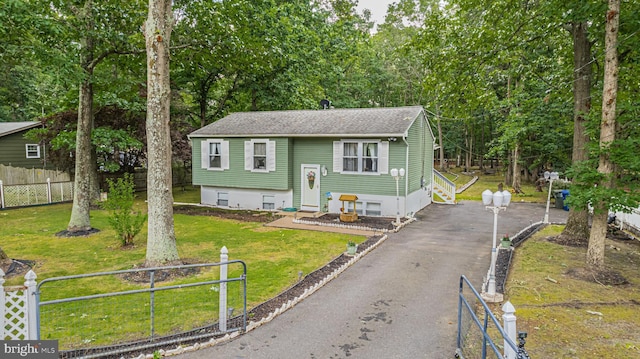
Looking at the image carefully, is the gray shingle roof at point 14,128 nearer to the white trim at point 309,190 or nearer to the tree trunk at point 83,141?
the tree trunk at point 83,141

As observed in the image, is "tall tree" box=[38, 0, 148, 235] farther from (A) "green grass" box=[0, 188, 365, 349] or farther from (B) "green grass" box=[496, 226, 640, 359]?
(B) "green grass" box=[496, 226, 640, 359]

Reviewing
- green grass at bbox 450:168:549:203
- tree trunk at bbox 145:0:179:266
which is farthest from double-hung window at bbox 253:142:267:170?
green grass at bbox 450:168:549:203

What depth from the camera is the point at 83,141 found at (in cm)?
1275

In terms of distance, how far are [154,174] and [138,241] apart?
4376mm

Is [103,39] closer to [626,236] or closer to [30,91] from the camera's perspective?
[626,236]

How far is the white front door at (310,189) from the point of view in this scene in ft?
55.4

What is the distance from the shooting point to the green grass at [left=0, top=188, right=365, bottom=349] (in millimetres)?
6137

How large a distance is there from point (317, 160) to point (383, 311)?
419 inches

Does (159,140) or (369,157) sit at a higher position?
(159,140)

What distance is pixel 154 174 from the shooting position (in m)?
8.78

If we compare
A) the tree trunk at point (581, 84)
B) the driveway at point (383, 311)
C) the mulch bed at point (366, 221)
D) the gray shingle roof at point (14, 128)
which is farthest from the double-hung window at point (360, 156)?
the gray shingle roof at point (14, 128)

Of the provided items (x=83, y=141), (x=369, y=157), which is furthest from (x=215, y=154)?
(x=369, y=157)

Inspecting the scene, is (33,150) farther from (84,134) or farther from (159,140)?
(159,140)

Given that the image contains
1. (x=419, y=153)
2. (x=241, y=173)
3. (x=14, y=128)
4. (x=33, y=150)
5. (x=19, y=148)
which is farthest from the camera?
(x=33, y=150)
